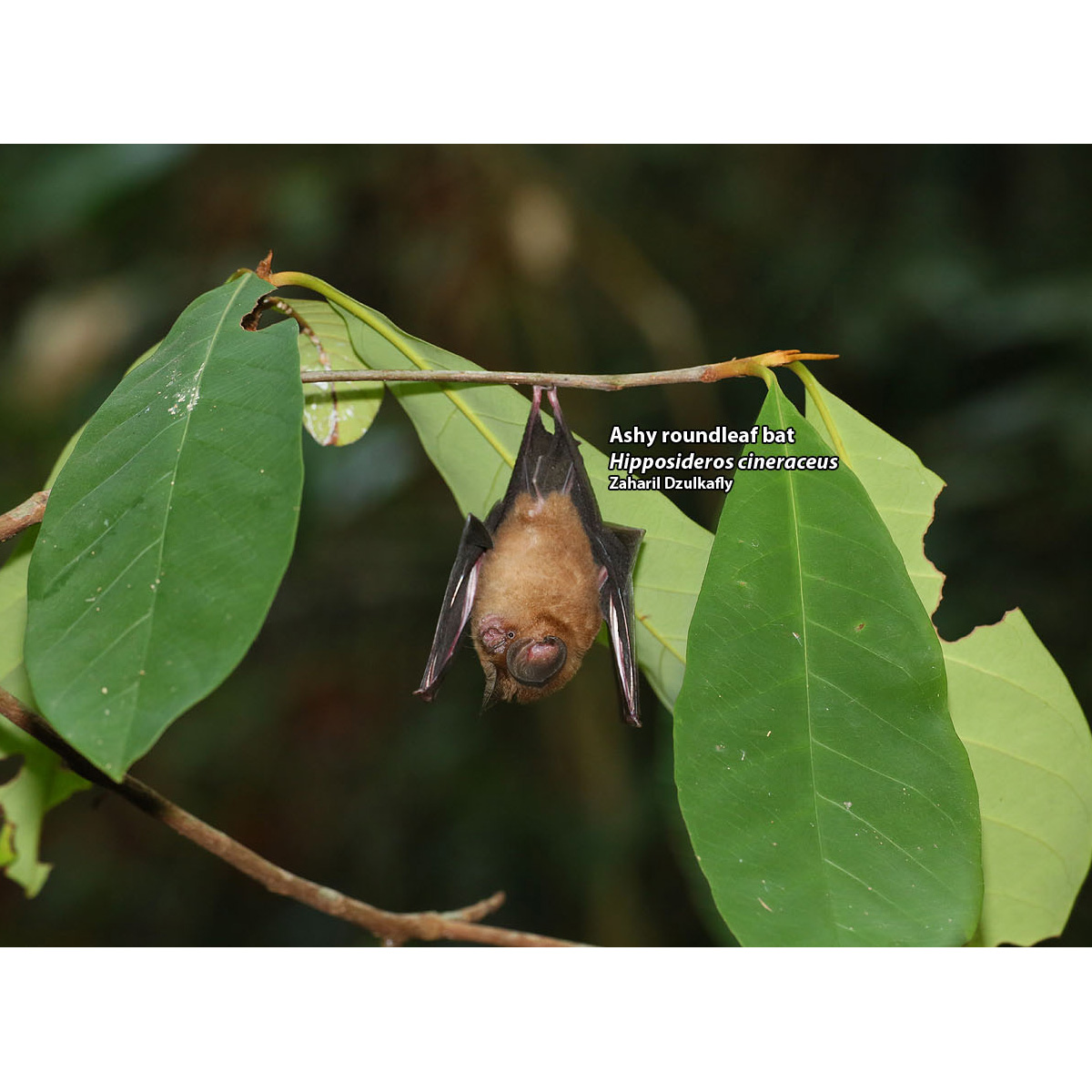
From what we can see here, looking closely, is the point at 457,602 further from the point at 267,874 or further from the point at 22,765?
the point at 22,765

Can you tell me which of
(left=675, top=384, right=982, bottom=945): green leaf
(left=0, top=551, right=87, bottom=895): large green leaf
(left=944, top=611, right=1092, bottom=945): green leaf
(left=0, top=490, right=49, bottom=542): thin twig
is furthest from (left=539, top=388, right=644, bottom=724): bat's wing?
(left=0, top=551, right=87, bottom=895): large green leaf

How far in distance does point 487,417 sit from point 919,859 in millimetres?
1050

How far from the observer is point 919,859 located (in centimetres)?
142

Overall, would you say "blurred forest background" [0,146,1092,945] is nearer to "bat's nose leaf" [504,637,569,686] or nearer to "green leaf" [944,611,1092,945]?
"bat's nose leaf" [504,637,569,686]

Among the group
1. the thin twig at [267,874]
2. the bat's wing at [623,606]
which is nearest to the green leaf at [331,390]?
the bat's wing at [623,606]

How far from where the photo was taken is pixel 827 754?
4.71 ft

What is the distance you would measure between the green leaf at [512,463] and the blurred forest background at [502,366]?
1761mm

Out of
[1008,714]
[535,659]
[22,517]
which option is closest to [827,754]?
[1008,714]

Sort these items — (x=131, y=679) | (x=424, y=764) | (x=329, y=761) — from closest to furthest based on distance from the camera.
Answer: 1. (x=131, y=679)
2. (x=424, y=764)
3. (x=329, y=761)

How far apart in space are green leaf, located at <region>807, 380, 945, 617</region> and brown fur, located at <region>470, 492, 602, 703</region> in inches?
22.2

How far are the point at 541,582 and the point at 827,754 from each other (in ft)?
2.92

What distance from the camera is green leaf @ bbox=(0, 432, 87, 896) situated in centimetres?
185

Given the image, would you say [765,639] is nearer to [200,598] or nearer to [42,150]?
[200,598]

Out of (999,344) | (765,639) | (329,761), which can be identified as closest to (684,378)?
(765,639)
